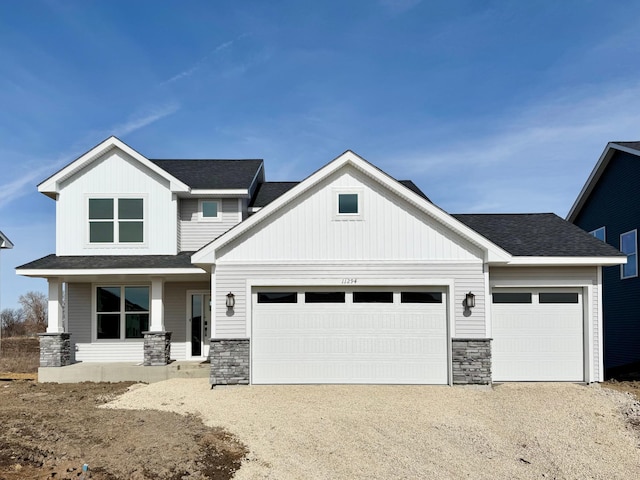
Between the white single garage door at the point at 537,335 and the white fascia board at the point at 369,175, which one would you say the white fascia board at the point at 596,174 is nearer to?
the white single garage door at the point at 537,335

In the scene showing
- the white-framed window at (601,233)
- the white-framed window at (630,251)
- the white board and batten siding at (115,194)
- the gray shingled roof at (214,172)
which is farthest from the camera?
the white-framed window at (601,233)

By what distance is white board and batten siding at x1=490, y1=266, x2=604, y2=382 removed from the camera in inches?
499

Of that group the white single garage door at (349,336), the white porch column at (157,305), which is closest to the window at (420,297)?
the white single garage door at (349,336)

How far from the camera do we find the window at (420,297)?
12.5 meters

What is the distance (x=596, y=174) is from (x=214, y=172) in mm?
13987

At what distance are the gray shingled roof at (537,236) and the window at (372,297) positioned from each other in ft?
10.3

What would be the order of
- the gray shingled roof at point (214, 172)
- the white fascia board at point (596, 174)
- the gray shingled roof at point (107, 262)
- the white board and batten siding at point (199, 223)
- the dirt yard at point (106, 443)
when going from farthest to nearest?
the white fascia board at point (596, 174), the gray shingled roof at point (214, 172), the white board and batten siding at point (199, 223), the gray shingled roof at point (107, 262), the dirt yard at point (106, 443)

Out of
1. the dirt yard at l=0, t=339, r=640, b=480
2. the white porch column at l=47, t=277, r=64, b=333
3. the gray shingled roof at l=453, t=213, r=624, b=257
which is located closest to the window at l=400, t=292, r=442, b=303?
the gray shingled roof at l=453, t=213, r=624, b=257

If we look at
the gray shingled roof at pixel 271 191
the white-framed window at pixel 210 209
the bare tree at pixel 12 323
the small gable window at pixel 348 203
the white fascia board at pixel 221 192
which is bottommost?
the bare tree at pixel 12 323

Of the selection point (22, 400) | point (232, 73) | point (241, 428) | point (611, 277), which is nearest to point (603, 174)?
point (611, 277)

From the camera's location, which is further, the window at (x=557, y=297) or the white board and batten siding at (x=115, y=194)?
the white board and batten siding at (x=115, y=194)

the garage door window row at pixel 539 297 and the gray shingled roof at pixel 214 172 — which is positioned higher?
the gray shingled roof at pixel 214 172

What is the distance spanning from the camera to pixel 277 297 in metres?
12.6

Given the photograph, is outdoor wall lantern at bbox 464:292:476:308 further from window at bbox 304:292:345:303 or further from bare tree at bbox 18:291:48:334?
bare tree at bbox 18:291:48:334
